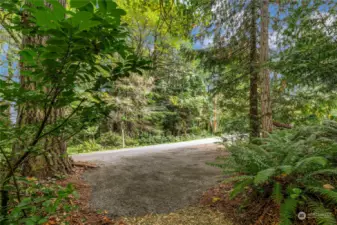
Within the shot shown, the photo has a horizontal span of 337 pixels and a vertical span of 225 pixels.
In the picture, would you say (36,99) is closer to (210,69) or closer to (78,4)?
(78,4)

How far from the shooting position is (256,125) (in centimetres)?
527

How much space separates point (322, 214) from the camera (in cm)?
162

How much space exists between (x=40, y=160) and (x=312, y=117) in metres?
6.64

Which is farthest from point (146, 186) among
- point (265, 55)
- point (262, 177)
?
point (265, 55)

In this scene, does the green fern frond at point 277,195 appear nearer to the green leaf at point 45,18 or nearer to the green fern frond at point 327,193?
the green fern frond at point 327,193

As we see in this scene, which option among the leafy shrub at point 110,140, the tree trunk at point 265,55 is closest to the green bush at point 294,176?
the tree trunk at point 265,55

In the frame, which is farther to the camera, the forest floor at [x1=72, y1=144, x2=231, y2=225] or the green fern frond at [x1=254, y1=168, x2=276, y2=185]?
the forest floor at [x1=72, y1=144, x2=231, y2=225]

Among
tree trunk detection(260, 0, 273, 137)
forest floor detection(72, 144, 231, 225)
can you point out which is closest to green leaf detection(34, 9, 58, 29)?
forest floor detection(72, 144, 231, 225)

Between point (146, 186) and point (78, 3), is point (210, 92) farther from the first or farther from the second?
point (78, 3)

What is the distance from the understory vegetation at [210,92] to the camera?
33.6 inches

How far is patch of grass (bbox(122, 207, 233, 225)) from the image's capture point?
7.72 feet

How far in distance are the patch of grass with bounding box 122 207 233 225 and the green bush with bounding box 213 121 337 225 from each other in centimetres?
40

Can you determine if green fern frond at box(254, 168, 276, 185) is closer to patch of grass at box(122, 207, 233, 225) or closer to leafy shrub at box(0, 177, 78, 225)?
patch of grass at box(122, 207, 233, 225)

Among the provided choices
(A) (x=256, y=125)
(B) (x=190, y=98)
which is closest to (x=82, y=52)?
(A) (x=256, y=125)
